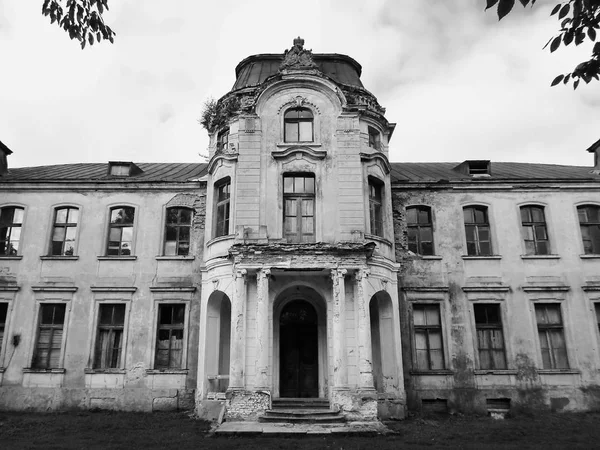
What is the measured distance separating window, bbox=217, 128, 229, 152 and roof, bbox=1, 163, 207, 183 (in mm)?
1747

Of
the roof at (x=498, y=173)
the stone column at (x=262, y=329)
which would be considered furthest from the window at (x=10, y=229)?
the roof at (x=498, y=173)

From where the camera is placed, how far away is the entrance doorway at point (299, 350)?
55.0 feet

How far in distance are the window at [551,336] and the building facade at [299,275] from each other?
0.05m

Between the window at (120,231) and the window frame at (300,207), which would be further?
the window at (120,231)

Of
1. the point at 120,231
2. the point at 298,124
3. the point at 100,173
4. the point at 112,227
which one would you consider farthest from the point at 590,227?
the point at 100,173

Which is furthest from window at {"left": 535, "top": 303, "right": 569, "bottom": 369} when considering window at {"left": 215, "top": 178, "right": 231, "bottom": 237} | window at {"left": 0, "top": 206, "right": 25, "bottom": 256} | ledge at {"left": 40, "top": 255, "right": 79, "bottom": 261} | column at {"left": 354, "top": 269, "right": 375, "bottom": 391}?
window at {"left": 0, "top": 206, "right": 25, "bottom": 256}

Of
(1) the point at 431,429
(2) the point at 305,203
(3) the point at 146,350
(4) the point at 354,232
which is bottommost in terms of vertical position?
(1) the point at 431,429

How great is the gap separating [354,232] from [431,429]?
6.02 metres

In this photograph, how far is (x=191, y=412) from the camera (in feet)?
54.4

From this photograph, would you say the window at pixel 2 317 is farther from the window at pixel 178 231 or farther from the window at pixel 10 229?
the window at pixel 178 231

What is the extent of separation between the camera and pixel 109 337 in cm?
1802

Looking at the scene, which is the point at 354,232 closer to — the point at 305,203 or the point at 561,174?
the point at 305,203

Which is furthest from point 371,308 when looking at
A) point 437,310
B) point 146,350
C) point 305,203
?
point 146,350

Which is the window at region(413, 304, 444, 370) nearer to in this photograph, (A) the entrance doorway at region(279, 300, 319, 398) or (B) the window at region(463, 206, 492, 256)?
(B) the window at region(463, 206, 492, 256)
